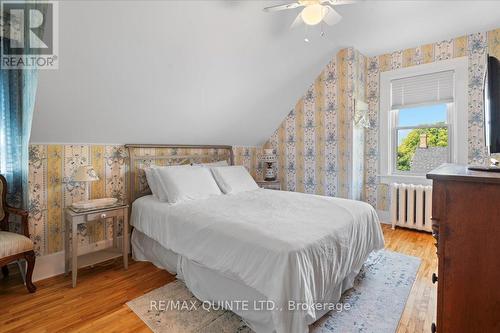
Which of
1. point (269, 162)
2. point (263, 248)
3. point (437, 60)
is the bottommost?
point (263, 248)

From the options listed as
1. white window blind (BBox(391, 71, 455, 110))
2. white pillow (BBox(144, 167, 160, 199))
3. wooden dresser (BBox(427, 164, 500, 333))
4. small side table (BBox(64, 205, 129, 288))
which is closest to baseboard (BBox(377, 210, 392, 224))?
white window blind (BBox(391, 71, 455, 110))

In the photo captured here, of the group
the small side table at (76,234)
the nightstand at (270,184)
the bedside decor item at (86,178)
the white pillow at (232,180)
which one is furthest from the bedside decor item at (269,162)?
the bedside decor item at (86,178)

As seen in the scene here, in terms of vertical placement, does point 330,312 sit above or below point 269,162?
below

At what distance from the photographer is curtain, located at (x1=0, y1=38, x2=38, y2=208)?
205cm

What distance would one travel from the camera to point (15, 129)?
2.14m

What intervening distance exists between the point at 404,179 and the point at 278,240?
306 centimetres

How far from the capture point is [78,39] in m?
1.86

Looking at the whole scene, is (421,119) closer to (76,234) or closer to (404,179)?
(404,179)

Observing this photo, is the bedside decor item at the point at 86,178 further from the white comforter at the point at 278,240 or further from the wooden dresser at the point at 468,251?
the wooden dresser at the point at 468,251

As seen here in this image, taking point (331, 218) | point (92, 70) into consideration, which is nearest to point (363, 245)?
point (331, 218)

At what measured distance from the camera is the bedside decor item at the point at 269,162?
442 cm

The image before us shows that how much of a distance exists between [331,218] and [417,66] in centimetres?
305

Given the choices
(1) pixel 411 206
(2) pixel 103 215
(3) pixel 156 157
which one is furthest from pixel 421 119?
(2) pixel 103 215

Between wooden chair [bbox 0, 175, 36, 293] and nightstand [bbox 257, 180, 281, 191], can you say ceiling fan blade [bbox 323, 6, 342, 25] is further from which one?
wooden chair [bbox 0, 175, 36, 293]
